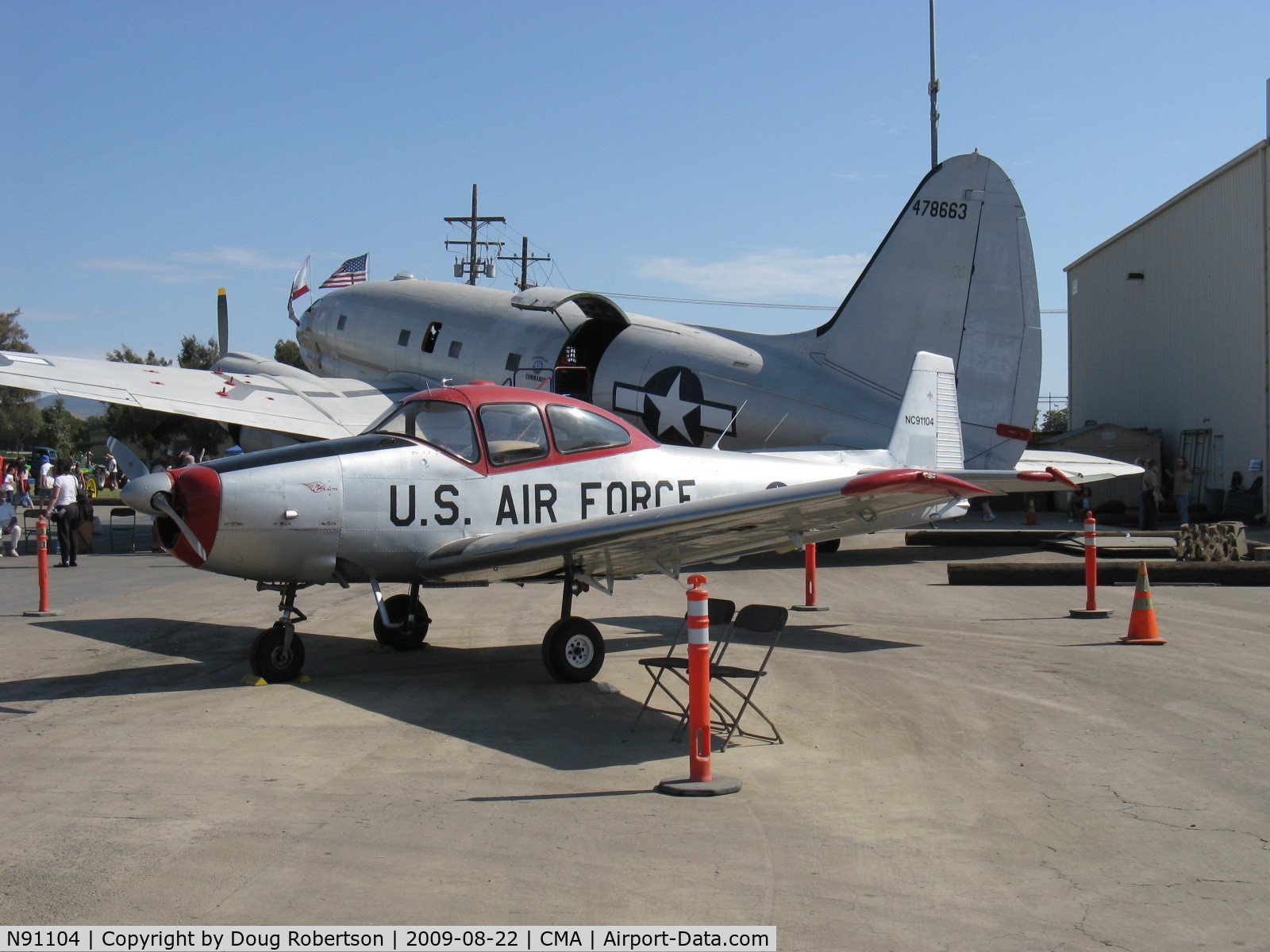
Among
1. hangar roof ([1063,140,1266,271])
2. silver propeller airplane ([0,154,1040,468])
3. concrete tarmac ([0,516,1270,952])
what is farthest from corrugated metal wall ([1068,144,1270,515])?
concrete tarmac ([0,516,1270,952])

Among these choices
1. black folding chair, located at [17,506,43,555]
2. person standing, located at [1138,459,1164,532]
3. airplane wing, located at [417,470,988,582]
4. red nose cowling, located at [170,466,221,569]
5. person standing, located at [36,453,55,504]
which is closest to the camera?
airplane wing, located at [417,470,988,582]

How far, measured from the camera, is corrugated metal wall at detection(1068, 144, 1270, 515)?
1014 inches

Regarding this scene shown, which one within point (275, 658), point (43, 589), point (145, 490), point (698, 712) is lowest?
point (275, 658)

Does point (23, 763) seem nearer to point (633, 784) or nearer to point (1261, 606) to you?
point (633, 784)

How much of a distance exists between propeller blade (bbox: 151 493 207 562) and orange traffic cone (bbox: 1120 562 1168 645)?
328 inches

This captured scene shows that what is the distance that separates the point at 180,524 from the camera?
753cm

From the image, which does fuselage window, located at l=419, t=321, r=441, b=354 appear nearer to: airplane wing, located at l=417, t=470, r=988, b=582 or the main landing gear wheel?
the main landing gear wheel

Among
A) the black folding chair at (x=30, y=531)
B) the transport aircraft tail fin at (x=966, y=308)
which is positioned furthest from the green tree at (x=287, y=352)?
the transport aircraft tail fin at (x=966, y=308)

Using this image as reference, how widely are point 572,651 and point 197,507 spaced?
3.05m

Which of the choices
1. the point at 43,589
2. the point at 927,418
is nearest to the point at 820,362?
the point at 927,418

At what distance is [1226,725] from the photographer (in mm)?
7004

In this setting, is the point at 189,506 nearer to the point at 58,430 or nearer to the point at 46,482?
the point at 46,482

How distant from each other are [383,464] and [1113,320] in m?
32.3

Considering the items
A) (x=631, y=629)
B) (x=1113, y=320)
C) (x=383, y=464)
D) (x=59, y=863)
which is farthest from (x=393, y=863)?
(x=1113, y=320)
